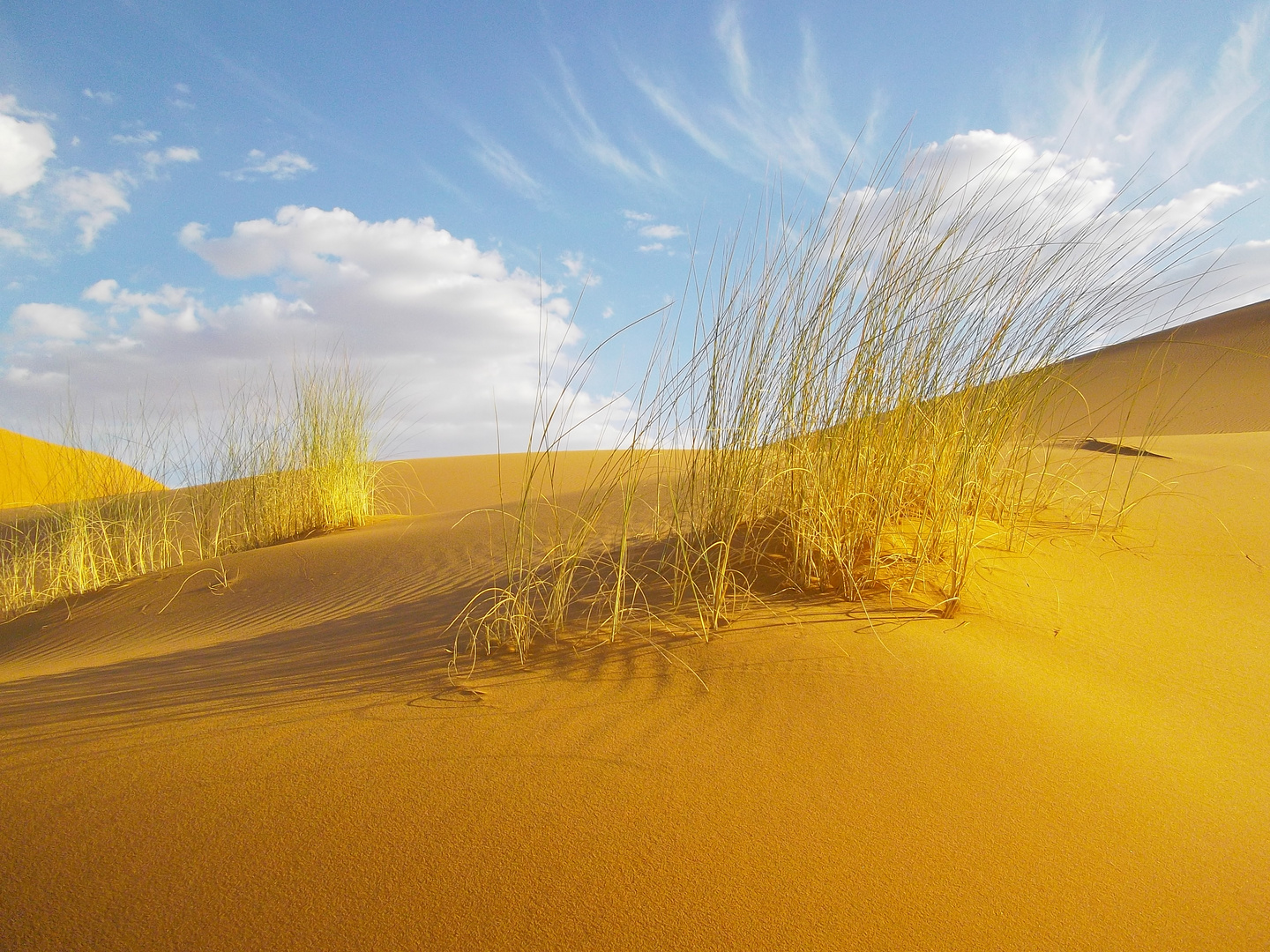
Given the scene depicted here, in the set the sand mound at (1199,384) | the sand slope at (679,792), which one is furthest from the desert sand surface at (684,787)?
the sand mound at (1199,384)

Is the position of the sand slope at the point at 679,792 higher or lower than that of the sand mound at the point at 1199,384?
lower

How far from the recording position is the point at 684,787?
4.95 feet

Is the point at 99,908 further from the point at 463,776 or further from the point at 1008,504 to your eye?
the point at 1008,504

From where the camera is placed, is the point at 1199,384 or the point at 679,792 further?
the point at 1199,384

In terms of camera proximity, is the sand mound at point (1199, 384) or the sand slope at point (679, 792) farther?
the sand mound at point (1199, 384)

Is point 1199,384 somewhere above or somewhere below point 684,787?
above

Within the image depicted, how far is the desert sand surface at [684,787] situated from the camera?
1.22 meters

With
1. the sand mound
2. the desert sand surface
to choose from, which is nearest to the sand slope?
the desert sand surface

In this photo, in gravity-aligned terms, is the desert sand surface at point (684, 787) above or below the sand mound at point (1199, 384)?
below

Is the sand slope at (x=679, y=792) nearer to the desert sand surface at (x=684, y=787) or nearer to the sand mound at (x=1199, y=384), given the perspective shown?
the desert sand surface at (x=684, y=787)

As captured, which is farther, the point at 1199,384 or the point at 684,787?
the point at 1199,384

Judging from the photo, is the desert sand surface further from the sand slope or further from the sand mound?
the sand mound

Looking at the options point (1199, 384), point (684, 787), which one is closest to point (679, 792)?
point (684, 787)

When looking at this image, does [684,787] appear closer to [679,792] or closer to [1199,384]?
[679,792]
